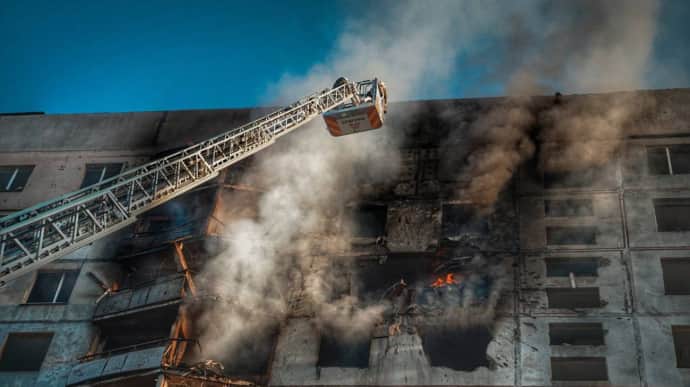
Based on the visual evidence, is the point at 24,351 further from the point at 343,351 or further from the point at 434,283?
the point at 434,283

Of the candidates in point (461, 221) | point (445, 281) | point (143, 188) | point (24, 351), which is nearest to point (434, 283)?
point (445, 281)

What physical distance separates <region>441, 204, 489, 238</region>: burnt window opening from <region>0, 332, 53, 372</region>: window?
1360 centimetres

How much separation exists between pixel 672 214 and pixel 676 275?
2274 mm

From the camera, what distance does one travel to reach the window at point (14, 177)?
106ft

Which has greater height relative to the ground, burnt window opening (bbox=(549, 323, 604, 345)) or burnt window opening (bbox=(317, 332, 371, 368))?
burnt window opening (bbox=(549, 323, 604, 345))

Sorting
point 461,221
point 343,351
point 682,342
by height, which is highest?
point 461,221

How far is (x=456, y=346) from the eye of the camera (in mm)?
24953

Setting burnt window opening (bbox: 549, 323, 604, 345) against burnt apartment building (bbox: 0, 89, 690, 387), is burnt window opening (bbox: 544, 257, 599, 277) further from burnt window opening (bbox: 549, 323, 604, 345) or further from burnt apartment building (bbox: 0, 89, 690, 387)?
burnt window opening (bbox: 549, 323, 604, 345)

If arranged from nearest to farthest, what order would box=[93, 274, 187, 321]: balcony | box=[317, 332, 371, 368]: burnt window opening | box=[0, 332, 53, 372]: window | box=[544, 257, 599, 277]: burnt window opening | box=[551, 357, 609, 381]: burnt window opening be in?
box=[551, 357, 609, 381]: burnt window opening < box=[317, 332, 371, 368]: burnt window opening < box=[93, 274, 187, 321]: balcony < box=[544, 257, 599, 277]: burnt window opening < box=[0, 332, 53, 372]: window

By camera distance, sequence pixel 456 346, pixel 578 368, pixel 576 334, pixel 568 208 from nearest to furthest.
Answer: pixel 578 368 < pixel 576 334 < pixel 456 346 < pixel 568 208

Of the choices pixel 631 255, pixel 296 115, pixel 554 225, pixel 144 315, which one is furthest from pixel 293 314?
pixel 631 255

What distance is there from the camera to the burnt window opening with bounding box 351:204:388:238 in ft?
91.9

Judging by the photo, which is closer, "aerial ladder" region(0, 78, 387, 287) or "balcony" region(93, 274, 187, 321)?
"aerial ladder" region(0, 78, 387, 287)

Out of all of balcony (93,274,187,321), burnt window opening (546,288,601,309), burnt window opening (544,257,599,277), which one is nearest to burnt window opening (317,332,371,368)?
balcony (93,274,187,321)
